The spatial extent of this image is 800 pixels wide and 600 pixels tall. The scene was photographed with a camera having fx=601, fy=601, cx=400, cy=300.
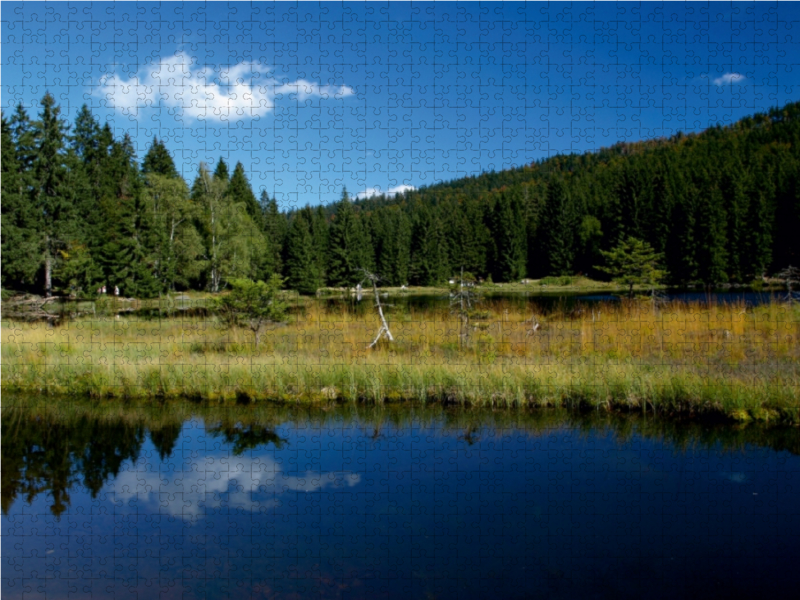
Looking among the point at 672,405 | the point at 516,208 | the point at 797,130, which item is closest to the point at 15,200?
the point at 672,405

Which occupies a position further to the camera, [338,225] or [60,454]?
[338,225]

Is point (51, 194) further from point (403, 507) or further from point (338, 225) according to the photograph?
point (403, 507)

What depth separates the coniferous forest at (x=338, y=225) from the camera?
33.8 m

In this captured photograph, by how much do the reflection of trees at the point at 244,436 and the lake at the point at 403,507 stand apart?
0.05m

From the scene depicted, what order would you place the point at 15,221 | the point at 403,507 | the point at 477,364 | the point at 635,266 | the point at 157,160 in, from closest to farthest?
the point at 403,507
the point at 477,364
the point at 635,266
the point at 15,221
the point at 157,160

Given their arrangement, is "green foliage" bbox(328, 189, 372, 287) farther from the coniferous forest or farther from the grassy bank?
the grassy bank

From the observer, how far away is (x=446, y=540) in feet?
19.3

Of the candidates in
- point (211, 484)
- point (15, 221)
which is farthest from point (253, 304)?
point (15, 221)

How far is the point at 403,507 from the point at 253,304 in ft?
28.2

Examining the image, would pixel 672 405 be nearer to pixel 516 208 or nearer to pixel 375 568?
pixel 375 568

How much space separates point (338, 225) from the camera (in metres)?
49.0

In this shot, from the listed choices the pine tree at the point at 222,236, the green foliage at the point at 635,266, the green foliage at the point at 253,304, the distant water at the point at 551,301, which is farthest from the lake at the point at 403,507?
the pine tree at the point at 222,236

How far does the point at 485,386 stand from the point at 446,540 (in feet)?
15.6

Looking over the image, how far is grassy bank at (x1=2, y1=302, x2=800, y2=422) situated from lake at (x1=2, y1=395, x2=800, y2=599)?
1.94 ft
